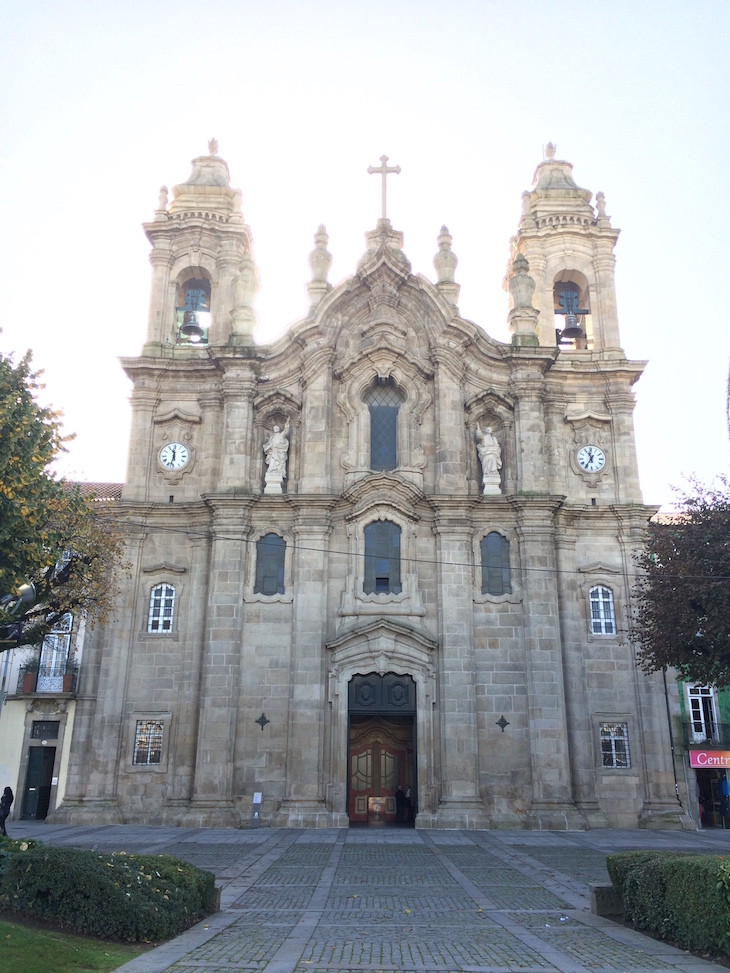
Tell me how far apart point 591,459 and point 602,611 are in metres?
5.62

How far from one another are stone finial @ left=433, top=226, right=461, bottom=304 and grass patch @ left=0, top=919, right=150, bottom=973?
2535 centimetres

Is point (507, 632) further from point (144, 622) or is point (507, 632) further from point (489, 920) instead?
point (489, 920)

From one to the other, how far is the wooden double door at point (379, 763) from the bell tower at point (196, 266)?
50.3 feet

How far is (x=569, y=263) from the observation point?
112ft

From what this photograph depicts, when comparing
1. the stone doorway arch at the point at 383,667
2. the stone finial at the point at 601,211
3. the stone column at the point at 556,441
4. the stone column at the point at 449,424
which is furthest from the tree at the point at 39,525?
the stone finial at the point at 601,211

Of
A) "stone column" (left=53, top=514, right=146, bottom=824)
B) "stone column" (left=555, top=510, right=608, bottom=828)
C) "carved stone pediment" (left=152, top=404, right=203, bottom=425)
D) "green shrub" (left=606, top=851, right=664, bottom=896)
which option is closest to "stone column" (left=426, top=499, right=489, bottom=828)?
"stone column" (left=555, top=510, right=608, bottom=828)

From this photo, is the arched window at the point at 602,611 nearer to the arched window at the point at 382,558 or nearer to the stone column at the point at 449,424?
the stone column at the point at 449,424

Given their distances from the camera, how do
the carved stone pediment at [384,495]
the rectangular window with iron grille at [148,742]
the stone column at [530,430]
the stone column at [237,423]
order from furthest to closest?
the stone column at [530,430] < the stone column at [237,423] < the carved stone pediment at [384,495] < the rectangular window with iron grille at [148,742]

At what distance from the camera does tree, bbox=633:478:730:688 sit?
20234 millimetres

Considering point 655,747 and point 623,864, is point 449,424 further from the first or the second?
point 623,864

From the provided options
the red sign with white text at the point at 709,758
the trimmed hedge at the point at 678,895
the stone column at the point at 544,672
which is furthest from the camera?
the red sign with white text at the point at 709,758

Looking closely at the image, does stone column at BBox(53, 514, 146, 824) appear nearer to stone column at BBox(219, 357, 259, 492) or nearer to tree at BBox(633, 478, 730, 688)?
stone column at BBox(219, 357, 259, 492)

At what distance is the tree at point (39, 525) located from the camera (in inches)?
646

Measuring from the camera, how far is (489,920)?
13.3m
